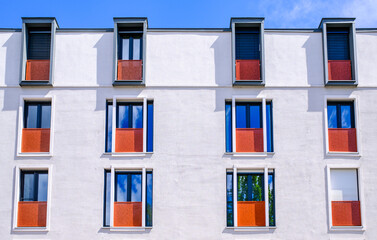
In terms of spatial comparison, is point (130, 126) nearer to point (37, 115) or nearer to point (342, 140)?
point (37, 115)

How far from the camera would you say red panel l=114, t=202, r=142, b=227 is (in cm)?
2433

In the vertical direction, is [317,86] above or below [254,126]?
above

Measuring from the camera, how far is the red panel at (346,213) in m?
24.4

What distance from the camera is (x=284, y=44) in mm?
26266

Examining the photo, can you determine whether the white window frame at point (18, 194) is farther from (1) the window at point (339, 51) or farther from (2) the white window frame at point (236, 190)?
(1) the window at point (339, 51)

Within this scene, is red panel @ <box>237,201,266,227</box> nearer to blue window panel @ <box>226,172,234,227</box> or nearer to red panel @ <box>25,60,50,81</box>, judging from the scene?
blue window panel @ <box>226,172,234,227</box>

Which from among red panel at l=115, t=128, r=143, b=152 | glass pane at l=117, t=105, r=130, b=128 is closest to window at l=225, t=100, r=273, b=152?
red panel at l=115, t=128, r=143, b=152

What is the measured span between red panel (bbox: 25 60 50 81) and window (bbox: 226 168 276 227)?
9411mm

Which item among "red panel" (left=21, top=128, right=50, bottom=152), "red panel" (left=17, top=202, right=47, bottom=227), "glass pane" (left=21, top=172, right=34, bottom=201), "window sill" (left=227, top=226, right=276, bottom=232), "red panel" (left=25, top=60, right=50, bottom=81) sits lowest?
"window sill" (left=227, top=226, right=276, bottom=232)

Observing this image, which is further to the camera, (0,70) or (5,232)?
(0,70)

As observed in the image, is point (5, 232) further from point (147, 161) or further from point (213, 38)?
point (213, 38)

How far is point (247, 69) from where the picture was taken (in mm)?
25938

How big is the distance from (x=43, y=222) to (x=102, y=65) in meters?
7.41

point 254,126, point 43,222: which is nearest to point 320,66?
point 254,126
